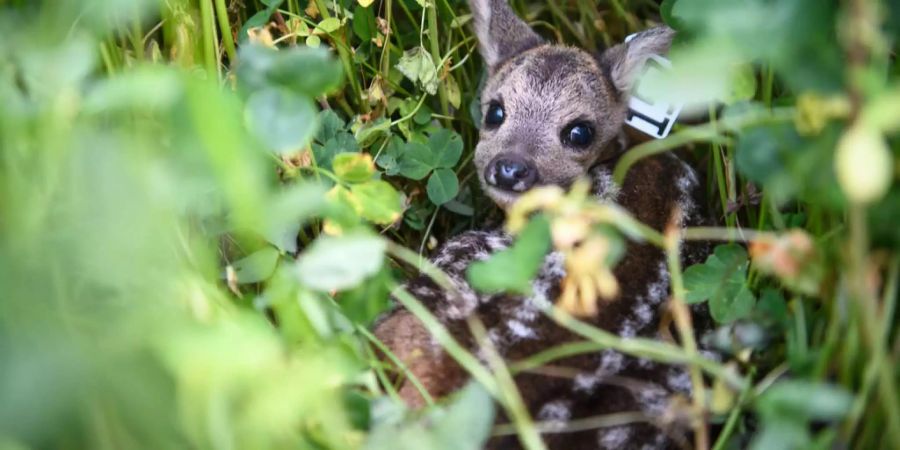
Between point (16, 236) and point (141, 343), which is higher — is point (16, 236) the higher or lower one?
the higher one

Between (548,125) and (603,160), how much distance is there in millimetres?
263

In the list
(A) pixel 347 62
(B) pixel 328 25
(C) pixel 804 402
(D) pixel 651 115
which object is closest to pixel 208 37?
(B) pixel 328 25

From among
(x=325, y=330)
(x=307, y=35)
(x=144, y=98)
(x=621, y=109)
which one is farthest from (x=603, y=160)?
(x=144, y=98)

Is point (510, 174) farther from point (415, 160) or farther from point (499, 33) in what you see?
point (499, 33)

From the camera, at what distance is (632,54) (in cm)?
309

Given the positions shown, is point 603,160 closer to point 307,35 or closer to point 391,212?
point 307,35

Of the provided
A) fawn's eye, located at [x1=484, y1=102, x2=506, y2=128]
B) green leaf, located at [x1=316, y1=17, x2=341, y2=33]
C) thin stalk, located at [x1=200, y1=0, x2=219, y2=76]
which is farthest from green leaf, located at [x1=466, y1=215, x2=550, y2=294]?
fawn's eye, located at [x1=484, y1=102, x2=506, y2=128]

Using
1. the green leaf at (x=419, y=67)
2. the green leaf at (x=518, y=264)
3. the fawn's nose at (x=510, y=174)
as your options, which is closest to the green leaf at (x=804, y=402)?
the green leaf at (x=518, y=264)

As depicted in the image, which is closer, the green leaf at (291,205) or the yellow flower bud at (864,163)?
the yellow flower bud at (864,163)

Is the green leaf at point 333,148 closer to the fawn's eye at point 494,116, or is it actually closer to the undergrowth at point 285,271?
the fawn's eye at point 494,116

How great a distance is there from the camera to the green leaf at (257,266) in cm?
200

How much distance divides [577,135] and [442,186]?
494mm

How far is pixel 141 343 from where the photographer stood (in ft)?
4.46

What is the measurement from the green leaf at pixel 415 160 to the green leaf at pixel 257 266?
34.4 inches
